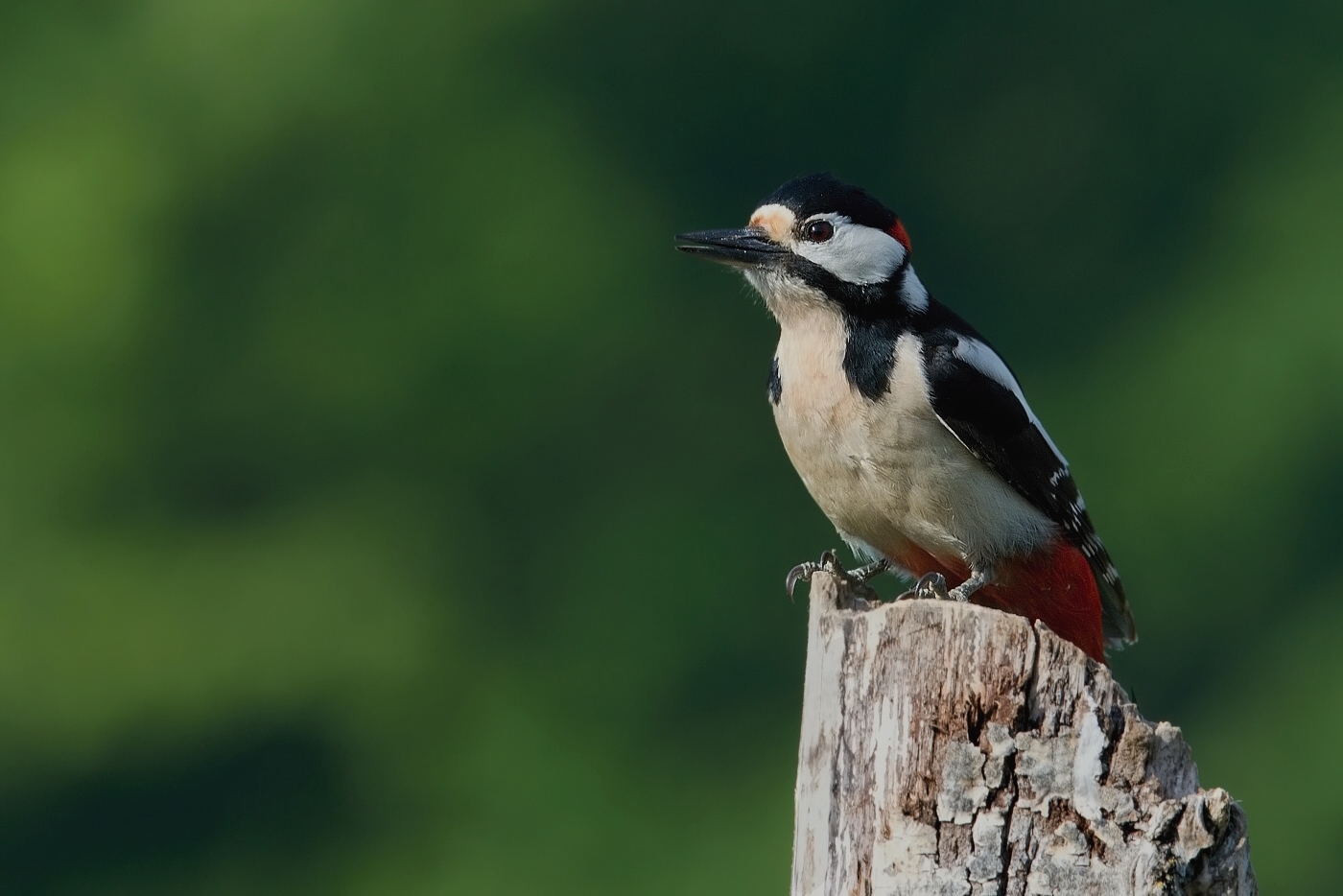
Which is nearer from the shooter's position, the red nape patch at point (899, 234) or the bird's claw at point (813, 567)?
the bird's claw at point (813, 567)

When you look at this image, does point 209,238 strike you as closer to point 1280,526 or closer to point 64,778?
point 64,778

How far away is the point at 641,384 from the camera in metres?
14.6

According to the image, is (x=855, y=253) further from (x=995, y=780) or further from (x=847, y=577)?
(x=995, y=780)

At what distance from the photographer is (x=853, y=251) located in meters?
4.55

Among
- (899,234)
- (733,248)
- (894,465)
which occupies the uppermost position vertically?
(899,234)

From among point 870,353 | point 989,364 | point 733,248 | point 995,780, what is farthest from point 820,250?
point 995,780

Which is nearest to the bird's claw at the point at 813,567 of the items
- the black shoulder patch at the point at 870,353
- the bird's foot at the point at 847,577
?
the bird's foot at the point at 847,577

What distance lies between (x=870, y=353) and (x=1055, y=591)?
0.79 metres

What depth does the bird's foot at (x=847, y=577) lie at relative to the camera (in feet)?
11.4

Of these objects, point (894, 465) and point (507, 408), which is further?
point (507, 408)

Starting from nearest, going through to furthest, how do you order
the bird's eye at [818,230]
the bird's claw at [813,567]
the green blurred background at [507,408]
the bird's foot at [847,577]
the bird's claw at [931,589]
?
the bird's foot at [847,577], the bird's claw at [931,589], the bird's claw at [813,567], the bird's eye at [818,230], the green blurred background at [507,408]

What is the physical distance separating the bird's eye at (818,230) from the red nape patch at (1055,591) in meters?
0.97

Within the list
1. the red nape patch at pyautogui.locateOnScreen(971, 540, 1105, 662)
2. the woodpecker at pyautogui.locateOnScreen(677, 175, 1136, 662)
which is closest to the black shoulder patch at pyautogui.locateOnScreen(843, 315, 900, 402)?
the woodpecker at pyautogui.locateOnScreen(677, 175, 1136, 662)

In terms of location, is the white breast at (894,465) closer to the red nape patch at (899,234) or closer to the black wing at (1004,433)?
the black wing at (1004,433)
